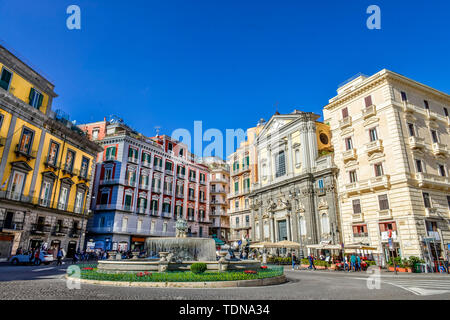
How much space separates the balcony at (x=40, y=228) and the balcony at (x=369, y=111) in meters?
33.3

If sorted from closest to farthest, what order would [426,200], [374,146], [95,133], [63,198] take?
[426,200], [374,146], [63,198], [95,133]

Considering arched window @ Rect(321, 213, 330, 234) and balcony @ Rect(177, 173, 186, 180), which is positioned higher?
balcony @ Rect(177, 173, 186, 180)

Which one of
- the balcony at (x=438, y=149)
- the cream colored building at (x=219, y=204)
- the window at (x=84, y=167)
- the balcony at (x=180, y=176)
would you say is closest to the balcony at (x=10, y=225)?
the window at (x=84, y=167)

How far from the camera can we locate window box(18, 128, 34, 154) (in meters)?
26.6

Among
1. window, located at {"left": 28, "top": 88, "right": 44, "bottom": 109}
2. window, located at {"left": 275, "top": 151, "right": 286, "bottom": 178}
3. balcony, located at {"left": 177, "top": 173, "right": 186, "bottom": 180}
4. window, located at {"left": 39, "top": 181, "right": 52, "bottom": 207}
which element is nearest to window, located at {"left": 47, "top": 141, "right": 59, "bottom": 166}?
window, located at {"left": 39, "top": 181, "right": 52, "bottom": 207}

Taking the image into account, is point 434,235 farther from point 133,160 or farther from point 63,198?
point 133,160

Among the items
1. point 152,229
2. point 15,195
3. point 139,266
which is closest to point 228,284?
point 139,266

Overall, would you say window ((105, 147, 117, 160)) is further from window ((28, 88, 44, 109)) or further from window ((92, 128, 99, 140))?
window ((28, 88, 44, 109))

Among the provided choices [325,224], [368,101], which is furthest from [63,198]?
[368,101]

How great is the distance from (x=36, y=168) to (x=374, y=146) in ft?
106

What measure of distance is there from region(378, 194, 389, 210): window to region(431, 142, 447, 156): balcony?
22.2 ft

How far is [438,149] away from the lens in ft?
86.9
